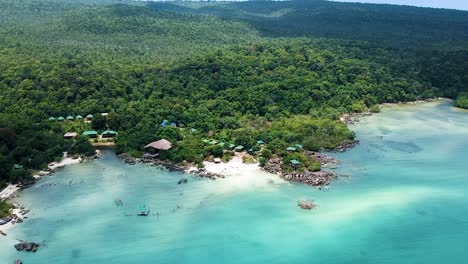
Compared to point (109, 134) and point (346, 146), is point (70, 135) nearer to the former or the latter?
point (109, 134)

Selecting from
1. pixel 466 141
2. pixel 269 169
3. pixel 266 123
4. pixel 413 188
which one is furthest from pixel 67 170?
pixel 466 141

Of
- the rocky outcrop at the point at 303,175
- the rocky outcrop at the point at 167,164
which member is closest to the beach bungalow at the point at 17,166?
the rocky outcrop at the point at 167,164

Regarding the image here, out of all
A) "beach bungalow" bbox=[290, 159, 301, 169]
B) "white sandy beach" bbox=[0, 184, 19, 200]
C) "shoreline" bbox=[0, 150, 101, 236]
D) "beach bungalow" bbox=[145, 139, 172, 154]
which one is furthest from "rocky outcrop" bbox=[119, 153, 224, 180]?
"white sandy beach" bbox=[0, 184, 19, 200]

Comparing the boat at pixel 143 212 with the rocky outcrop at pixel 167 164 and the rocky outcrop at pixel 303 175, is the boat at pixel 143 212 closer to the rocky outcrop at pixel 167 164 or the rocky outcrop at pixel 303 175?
the rocky outcrop at pixel 167 164

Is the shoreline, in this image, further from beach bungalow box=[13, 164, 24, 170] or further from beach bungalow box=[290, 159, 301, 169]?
beach bungalow box=[290, 159, 301, 169]

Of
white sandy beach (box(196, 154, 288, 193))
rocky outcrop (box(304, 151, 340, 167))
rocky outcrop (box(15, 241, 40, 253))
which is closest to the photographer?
rocky outcrop (box(15, 241, 40, 253))

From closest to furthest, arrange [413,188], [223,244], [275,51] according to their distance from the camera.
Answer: [223,244]
[413,188]
[275,51]

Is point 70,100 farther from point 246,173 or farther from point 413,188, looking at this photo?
point 413,188

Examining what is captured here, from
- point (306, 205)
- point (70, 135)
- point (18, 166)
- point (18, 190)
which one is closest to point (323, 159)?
point (306, 205)
